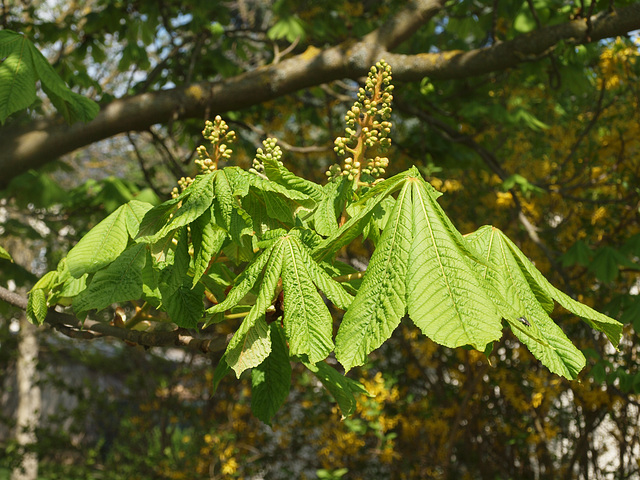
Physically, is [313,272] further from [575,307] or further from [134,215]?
[134,215]

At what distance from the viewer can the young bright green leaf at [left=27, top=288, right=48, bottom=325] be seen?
1.42m

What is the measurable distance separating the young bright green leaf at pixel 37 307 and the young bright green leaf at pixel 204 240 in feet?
1.51

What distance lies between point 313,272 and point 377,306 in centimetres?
18

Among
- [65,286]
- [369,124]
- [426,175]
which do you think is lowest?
[65,286]

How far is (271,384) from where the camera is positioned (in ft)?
4.99

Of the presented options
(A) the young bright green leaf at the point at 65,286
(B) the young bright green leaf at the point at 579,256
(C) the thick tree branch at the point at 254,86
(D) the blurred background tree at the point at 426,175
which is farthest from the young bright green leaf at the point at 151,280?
(B) the young bright green leaf at the point at 579,256

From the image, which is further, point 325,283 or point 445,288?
point 325,283

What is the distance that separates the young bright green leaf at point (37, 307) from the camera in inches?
56.0

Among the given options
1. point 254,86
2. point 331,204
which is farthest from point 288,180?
point 254,86

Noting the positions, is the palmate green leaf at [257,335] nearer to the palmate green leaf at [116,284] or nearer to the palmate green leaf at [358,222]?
the palmate green leaf at [358,222]

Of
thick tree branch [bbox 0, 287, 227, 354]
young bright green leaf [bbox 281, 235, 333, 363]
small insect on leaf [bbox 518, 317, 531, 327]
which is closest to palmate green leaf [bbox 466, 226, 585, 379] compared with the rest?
small insect on leaf [bbox 518, 317, 531, 327]

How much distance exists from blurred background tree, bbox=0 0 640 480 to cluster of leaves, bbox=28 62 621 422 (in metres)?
1.76

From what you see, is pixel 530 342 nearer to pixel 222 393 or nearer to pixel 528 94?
pixel 528 94

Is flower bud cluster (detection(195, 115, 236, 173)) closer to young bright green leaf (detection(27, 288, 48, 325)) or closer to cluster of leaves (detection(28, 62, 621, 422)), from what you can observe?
cluster of leaves (detection(28, 62, 621, 422))
